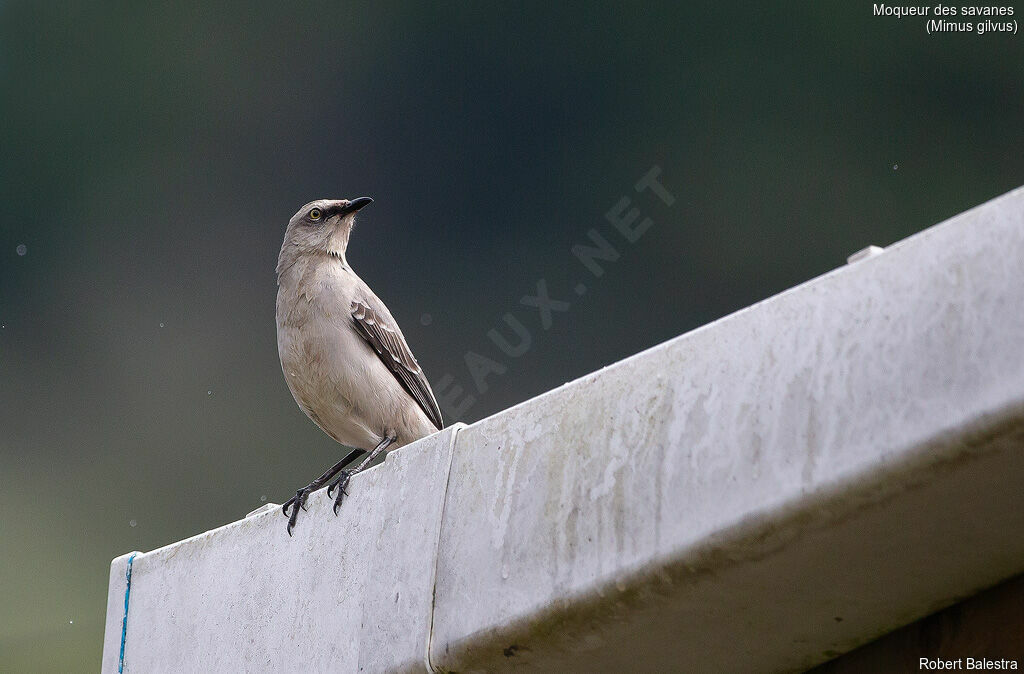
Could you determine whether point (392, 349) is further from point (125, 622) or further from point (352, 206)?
point (125, 622)

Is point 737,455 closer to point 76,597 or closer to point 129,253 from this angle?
point 76,597

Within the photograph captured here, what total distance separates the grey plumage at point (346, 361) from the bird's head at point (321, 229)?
0.13 feet

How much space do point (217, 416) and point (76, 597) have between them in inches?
169

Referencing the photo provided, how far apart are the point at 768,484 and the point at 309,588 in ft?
5.31

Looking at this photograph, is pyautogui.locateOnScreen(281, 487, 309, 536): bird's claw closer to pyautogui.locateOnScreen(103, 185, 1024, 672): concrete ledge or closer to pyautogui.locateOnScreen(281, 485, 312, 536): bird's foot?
pyautogui.locateOnScreen(281, 485, 312, 536): bird's foot

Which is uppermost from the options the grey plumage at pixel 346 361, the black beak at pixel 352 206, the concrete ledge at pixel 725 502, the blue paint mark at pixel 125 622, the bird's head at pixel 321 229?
the black beak at pixel 352 206

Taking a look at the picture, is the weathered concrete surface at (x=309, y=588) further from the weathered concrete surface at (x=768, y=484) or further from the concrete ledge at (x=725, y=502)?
the weathered concrete surface at (x=768, y=484)

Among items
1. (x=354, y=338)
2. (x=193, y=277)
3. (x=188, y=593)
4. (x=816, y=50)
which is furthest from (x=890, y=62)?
(x=188, y=593)

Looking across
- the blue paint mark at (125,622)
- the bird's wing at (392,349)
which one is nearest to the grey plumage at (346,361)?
the bird's wing at (392,349)

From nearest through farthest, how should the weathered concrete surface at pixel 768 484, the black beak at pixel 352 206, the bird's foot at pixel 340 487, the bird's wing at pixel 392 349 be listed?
the weathered concrete surface at pixel 768 484 < the bird's foot at pixel 340 487 < the bird's wing at pixel 392 349 < the black beak at pixel 352 206

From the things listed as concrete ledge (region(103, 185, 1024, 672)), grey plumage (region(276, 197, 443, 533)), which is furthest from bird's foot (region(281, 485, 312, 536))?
grey plumage (region(276, 197, 443, 533))

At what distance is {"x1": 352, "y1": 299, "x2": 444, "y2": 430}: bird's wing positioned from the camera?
247 inches

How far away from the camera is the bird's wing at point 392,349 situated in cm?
628

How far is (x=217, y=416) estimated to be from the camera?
24.9 meters
